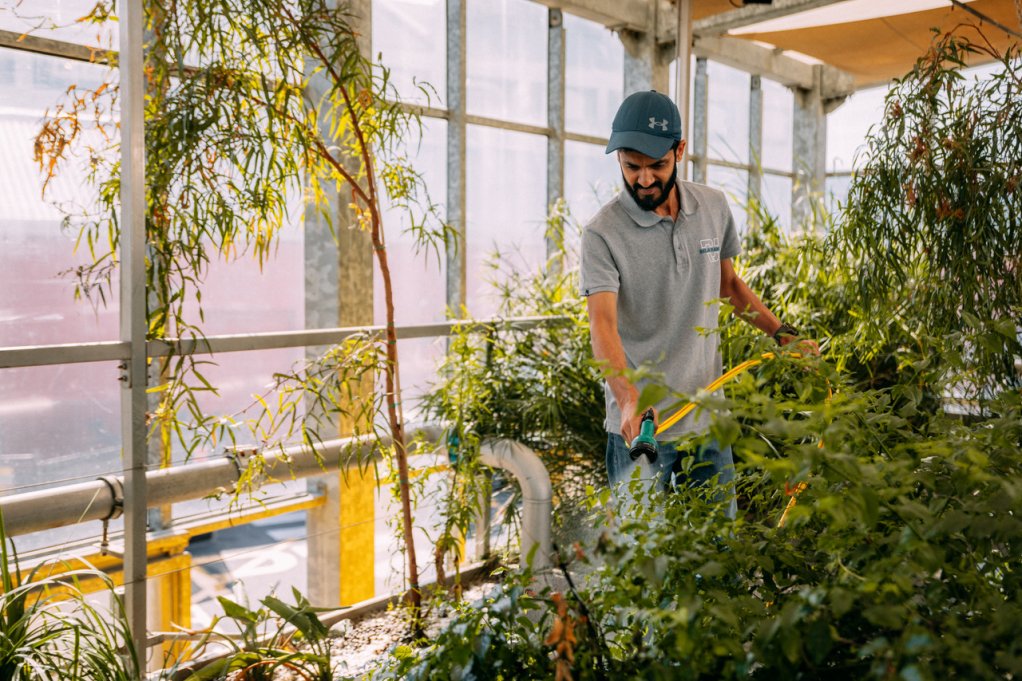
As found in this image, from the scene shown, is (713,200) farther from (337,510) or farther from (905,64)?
(905,64)

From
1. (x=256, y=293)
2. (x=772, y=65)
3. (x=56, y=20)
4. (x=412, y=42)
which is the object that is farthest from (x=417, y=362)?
(x=772, y=65)

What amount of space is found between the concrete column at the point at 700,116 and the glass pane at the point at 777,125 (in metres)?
1.05

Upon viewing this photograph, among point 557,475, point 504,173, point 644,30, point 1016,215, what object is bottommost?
point 557,475

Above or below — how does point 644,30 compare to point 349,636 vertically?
above

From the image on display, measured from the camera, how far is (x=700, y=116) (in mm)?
6504

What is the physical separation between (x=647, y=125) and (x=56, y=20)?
2345 mm

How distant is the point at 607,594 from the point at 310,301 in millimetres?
3384

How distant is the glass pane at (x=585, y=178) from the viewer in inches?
218

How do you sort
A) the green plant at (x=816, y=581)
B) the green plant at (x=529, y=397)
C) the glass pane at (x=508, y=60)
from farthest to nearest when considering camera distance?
the glass pane at (x=508, y=60) → the green plant at (x=529, y=397) → the green plant at (x=816, y=581)

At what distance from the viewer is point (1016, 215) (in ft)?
7.93

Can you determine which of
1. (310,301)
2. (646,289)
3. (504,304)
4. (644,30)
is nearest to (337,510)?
(310,301)

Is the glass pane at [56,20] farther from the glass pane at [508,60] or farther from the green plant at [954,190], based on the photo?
the green plant at [954,190]

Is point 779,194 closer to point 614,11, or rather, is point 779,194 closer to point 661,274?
point 614,11

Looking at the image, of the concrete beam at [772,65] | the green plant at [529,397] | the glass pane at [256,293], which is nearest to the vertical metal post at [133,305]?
the green plant at [529,397]
